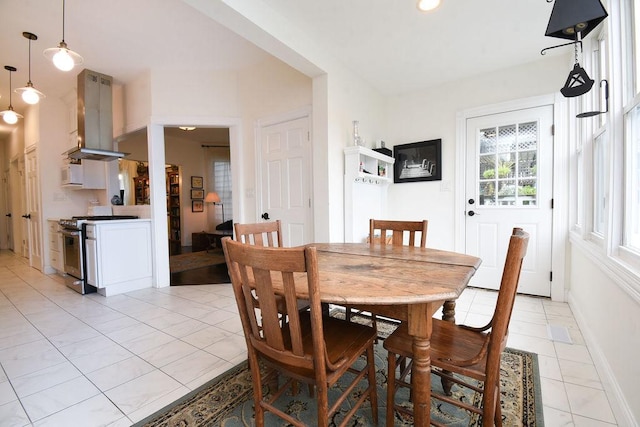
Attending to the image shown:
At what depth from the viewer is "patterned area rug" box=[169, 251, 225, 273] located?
486 cm

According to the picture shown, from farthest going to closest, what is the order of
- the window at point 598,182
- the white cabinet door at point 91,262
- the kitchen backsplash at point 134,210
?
the kitchen backsplash at point 134,210
the white cabinet door at point 91,262
the window at point 598,182

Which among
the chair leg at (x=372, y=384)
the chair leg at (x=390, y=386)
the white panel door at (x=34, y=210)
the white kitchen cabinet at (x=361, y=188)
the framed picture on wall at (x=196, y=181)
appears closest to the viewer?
the chair leg at (x=390, y=386)

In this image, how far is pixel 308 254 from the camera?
0.86m

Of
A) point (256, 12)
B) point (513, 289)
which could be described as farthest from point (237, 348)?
point (256, 12)

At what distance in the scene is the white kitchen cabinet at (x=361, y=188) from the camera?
3.01 metres

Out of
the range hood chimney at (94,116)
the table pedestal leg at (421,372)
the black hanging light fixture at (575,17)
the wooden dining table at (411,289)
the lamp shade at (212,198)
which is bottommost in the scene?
the table pedestal leg at (421,372)

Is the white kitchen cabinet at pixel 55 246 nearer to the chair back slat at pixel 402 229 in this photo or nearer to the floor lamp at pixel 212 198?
the floor lamp at pixel 212 198

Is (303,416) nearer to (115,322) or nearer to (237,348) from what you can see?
(237,348)

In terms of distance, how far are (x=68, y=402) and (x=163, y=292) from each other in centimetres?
206

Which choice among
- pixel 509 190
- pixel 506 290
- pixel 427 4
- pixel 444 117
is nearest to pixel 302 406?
pixel 506 290

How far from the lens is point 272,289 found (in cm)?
98

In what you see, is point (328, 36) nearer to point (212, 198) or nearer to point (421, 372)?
point (421, 372)

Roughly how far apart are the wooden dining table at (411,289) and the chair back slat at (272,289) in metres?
0.11

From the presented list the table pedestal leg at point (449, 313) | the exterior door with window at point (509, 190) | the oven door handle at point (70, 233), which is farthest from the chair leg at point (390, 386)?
the oven door handle at point (70, 233)
